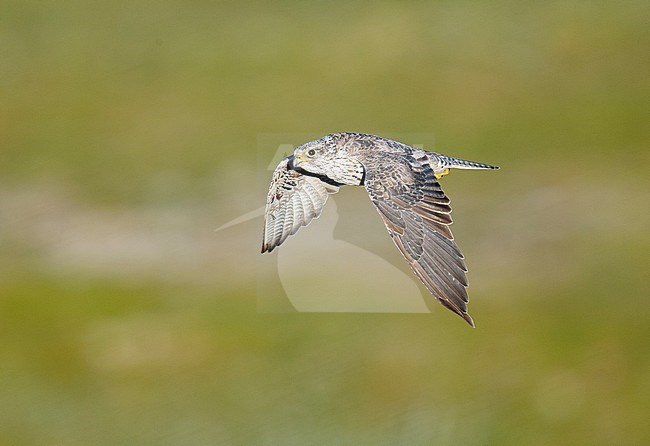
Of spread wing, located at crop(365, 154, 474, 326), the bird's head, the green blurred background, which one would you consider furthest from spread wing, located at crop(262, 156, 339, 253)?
the green blurred background

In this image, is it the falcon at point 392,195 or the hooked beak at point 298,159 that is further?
the hooked beak at point 298,159

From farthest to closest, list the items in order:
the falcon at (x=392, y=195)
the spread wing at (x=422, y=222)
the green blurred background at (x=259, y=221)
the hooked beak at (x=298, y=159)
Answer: the green blurred background at (x=259, y=221) < the hooked beak at (x=298, y=159) < the falcon at (x=392, y=195) < the spread wing at (x=422, y=222)

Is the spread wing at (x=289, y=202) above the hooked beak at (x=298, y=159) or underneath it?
underneath

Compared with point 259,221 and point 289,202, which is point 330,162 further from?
point 259,221

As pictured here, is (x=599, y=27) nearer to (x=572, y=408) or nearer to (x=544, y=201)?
(x=544, y=201)

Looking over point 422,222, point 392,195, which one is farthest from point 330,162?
point 422,222

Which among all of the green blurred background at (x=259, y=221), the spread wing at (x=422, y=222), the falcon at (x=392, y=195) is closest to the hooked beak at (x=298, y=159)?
the falcon at (x=392, y=195)

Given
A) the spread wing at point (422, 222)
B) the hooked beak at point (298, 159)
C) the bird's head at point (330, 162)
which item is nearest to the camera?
the spread wing at point (422, 222)

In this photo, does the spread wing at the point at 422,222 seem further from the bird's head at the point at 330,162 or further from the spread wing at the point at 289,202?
the spread wing at the point at 289,202

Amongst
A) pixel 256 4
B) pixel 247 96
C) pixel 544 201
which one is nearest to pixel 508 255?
pixel 544 201
